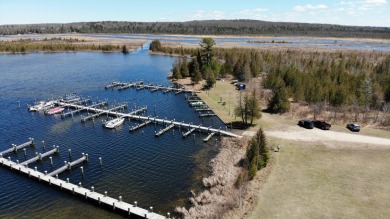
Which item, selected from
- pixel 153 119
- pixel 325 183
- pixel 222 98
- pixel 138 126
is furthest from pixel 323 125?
pixel 138 126

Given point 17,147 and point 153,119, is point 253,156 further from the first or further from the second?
point 17,147

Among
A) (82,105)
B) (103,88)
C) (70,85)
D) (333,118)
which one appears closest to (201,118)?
(333,118)

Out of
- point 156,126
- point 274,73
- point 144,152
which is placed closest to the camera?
point 144,152

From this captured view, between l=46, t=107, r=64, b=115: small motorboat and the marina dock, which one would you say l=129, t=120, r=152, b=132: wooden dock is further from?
l=46, t=107, r=64, b=115: small motorboat

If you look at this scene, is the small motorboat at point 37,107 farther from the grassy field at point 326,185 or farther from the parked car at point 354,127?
the parked car at point 354,127

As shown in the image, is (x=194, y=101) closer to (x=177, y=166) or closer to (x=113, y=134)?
(x=113, y=134)
